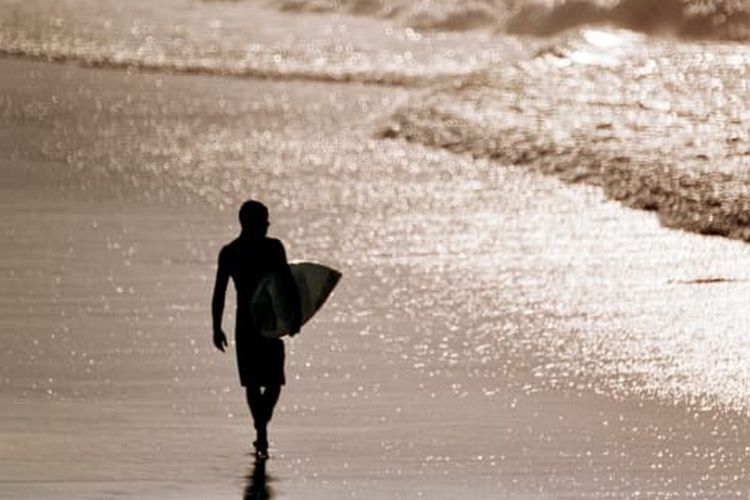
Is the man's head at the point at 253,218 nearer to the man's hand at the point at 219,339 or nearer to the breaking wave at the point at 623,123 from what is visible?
the man's hand at the point at 219,339

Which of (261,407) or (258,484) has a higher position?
(261,407)

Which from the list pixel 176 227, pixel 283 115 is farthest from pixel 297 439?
pixel 283 115

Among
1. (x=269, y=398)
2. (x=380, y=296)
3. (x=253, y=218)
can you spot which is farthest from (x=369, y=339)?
(x=253, y=218)

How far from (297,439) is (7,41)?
2938 cm

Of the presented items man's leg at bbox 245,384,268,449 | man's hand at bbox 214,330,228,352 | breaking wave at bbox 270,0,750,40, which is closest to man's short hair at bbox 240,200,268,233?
man's hand at bbox 214,330,228,352

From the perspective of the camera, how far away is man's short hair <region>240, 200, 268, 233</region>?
1099 centimetres

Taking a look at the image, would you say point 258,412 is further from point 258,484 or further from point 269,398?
point 258,484

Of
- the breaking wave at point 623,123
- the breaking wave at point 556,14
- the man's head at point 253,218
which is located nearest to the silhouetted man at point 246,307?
the man's head at point 253,218

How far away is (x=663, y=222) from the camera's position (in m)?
19.9

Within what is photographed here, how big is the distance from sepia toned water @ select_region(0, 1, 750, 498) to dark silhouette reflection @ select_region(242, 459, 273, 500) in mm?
30

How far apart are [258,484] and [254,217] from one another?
4.20ft

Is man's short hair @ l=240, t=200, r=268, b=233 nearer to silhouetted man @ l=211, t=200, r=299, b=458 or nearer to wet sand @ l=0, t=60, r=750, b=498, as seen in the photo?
silhouetted man @ l=211, t=200, r=299, b=458

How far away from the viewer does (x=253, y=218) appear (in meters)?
11.0

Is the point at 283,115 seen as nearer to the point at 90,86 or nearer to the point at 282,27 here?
the point at 90,86
